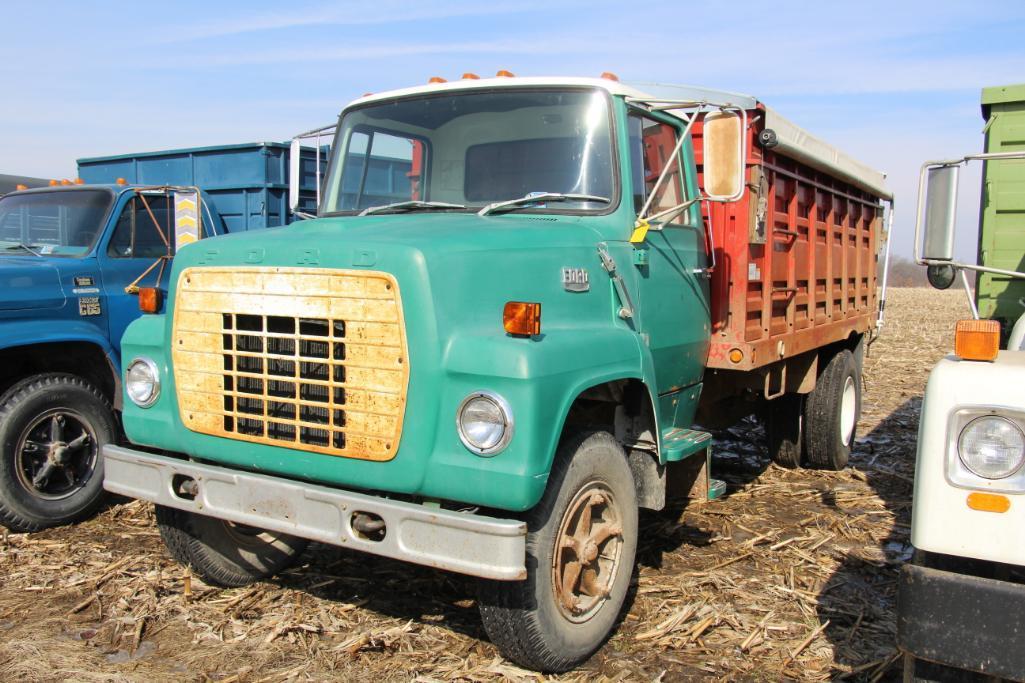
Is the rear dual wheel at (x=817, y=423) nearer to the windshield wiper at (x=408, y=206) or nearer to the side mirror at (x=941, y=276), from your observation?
the side mirror at (x=941, y=276)

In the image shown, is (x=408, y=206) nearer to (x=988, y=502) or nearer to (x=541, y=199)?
(x=541, y=199)

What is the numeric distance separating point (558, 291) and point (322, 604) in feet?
6.48

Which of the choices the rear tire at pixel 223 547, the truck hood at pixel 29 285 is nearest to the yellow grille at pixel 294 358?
the rear tire at pixel 223 547

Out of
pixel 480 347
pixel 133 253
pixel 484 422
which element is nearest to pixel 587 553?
pixel 484 422

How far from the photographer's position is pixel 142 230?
249 inches

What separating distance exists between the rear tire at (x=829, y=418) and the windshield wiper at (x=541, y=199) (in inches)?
145

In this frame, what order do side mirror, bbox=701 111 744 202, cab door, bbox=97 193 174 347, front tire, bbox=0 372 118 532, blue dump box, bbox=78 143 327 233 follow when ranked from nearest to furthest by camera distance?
side mirror, bbox=701 111 744 202 < front tire, bbox=0 372 118 532 < cab door, bbox=97 193 174 347 < blue dump box, bbox=78 143 327 233

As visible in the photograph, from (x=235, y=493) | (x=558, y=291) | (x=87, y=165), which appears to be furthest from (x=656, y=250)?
(x=87, y=165)

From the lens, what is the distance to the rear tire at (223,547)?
4.27 metres

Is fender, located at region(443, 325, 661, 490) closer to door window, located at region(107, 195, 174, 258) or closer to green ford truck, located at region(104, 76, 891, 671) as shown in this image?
green ford truck, located at region(104, 76, 891, 671)

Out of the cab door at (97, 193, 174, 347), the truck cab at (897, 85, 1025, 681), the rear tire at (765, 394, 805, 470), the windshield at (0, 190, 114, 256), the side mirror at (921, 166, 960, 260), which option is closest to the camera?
the truck cab at (897, 85, 1025, 681)

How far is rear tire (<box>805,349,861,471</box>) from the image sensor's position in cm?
695

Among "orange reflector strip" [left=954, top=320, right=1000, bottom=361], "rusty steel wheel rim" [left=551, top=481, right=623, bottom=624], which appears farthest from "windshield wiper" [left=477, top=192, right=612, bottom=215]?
"orange reflector strip" [left=954, top=320, right=1000, bottom=361]

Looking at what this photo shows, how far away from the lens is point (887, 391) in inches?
435
